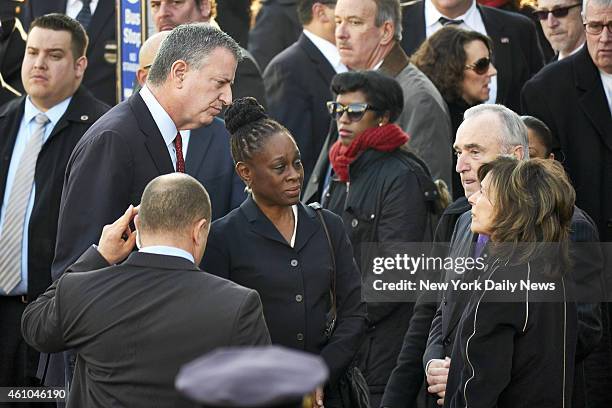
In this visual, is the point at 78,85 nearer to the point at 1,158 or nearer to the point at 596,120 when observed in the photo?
the point at 1,158

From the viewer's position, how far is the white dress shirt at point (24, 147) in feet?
25.0

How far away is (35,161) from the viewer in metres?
7.71

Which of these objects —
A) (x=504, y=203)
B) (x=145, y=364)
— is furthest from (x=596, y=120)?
(x=145, y=364)

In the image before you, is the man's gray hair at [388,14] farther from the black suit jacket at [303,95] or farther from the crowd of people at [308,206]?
the black suit jacket at [303,95]

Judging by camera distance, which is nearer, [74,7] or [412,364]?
[412,364]

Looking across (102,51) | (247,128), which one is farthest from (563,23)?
(247,128)

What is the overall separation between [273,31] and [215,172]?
4014 millimetres

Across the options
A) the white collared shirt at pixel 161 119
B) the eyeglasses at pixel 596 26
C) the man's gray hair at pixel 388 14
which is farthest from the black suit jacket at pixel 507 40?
the white collared shirt at pixel 161 119

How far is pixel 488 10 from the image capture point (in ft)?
30.6

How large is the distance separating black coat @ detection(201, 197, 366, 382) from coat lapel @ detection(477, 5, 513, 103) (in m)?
3.22

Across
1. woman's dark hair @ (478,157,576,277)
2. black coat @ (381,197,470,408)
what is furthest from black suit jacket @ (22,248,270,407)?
black coat @ (381,197,470,408)

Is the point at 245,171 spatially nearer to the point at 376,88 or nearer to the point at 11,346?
the point at 376,88

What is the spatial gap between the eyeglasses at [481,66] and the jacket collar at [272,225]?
263 cm

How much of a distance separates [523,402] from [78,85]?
389 centimetres
